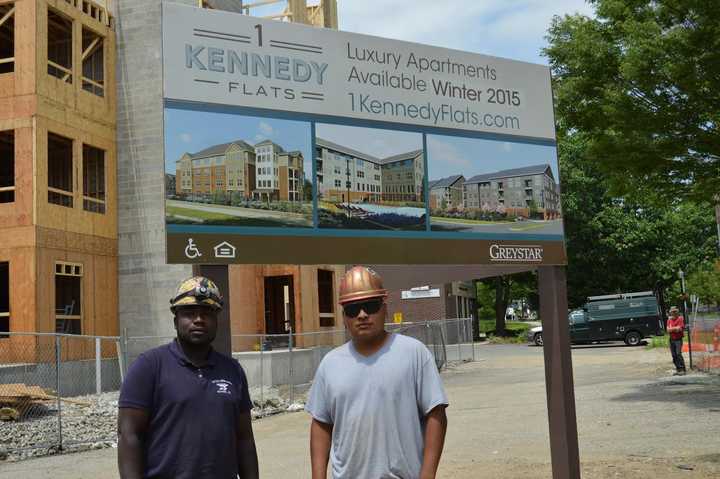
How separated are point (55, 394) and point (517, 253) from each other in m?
12.6

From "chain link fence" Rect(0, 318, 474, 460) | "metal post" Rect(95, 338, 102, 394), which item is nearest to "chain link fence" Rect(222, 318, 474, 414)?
"chain link fence" Rect(0, 318, 474, 460)

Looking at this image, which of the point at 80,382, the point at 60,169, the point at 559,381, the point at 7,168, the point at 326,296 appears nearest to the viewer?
the point at 559,381

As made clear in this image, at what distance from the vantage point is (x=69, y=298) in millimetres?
21406

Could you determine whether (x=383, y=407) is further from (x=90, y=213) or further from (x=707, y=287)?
(x=707, y=287)

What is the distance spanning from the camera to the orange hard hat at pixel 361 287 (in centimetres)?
355

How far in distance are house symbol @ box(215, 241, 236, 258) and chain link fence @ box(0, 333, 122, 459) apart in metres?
8.43

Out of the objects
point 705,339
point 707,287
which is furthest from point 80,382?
point 707,287

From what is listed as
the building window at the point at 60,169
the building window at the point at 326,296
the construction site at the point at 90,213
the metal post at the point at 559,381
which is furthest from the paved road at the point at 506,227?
the building window at the point at 326,296

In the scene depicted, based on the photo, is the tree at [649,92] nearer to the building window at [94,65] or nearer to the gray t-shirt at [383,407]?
the gray t-shirt at [383,407]

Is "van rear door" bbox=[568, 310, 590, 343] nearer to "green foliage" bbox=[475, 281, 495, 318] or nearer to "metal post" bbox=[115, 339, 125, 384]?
"metal post" bbox=[115, 339, 125, 384]

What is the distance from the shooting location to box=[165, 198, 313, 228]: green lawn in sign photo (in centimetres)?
561

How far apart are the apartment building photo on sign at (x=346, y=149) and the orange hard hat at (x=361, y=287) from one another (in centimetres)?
228

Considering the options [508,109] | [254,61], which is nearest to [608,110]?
[508,109]

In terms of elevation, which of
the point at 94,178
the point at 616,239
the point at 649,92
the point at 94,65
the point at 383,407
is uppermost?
the point at 94,65
